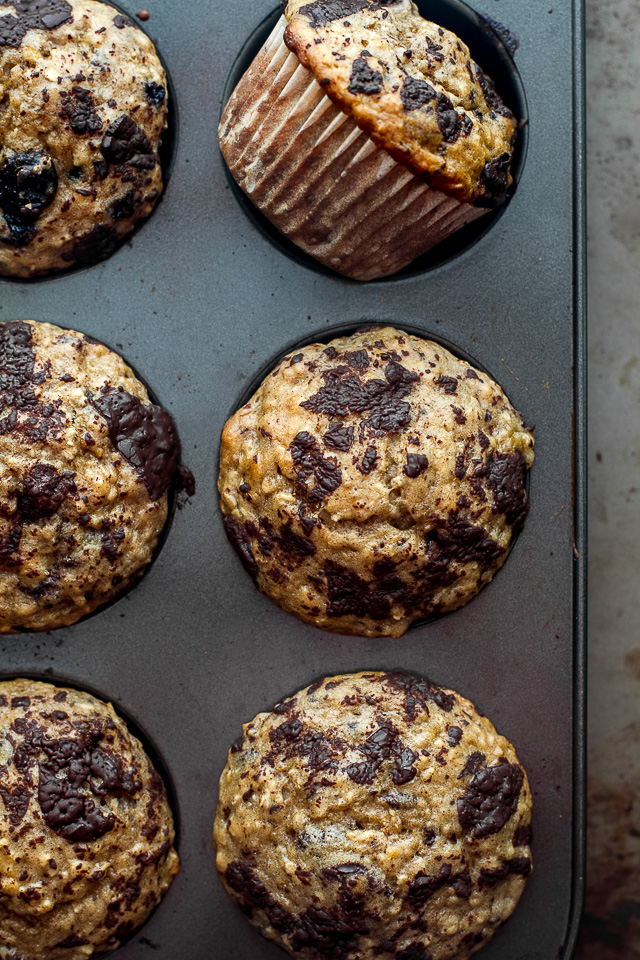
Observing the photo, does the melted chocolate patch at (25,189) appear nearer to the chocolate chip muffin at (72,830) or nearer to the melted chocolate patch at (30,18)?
the melted chocolate patch at (30,18)

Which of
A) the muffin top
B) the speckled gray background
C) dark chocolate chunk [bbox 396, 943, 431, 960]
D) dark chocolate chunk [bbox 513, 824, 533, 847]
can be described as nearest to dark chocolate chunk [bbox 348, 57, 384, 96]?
the muffin top

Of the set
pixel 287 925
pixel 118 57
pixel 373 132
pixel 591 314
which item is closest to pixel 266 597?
pixel 287 925

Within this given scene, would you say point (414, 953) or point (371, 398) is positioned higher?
point (371, 398)

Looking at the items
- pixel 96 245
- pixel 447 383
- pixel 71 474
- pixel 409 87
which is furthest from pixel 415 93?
pixel 71 474

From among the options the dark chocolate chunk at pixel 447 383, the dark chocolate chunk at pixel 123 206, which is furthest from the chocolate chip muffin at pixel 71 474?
the dark chocolate chunk at pixel 447 383

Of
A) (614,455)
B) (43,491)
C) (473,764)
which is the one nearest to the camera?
(43,491)

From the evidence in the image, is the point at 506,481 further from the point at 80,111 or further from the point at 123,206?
the point at 80,111

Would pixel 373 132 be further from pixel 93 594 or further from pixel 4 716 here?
pixel 4 716
